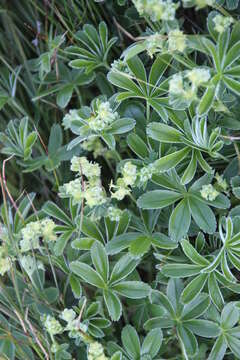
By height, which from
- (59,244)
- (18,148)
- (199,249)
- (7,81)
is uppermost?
(7,81)

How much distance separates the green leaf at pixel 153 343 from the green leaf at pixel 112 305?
0.09 m

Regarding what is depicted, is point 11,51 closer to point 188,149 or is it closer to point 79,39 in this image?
point 79,39

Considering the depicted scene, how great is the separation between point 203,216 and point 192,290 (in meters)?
0.16

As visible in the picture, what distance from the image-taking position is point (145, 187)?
1125mm

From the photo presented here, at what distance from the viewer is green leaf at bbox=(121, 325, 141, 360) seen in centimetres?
113

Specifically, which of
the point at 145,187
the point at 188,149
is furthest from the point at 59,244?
the point at 188,149

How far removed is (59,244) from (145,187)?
0.25 meters

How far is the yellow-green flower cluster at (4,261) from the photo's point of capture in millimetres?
1126

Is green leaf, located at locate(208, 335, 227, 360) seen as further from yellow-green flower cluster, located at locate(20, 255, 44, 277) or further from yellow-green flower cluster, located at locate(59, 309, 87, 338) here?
yellow-green flower cluster, located at locate(20, 255, 44, 277)

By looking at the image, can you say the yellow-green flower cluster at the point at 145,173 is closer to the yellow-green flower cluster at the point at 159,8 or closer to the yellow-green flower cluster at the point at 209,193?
the yellow-green flower cluster at the point at 209,193

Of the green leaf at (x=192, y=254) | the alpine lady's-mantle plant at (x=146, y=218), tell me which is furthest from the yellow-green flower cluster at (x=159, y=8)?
the green leaf at (x=192, y=254)

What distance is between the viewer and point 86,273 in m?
1.14

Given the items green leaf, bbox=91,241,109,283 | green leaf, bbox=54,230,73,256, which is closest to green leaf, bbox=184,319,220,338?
green leaf, bbox=91,241,109,283

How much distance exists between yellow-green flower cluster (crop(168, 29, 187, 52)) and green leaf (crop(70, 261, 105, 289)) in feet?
1.66
